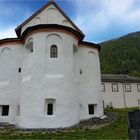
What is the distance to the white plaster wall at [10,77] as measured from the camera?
1803 cm

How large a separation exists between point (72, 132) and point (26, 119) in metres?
4.10

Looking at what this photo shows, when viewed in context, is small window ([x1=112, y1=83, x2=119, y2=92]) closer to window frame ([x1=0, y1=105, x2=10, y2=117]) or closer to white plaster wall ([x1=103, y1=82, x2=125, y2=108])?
white plaster wall ([x1=103, y1=82, x2=125, y2=108])

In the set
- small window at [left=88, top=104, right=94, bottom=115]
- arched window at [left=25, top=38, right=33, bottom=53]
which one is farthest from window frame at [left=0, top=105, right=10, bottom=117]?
small window at [left=88, top=104, right=94, bottom=115]

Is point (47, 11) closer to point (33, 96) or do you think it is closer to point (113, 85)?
point (33, 96)

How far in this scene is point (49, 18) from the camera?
2036 centimetres

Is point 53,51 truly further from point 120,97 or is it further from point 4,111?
point 120,97

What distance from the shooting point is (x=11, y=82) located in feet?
61.3

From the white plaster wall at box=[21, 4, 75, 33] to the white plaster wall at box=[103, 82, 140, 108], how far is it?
18.4 metres

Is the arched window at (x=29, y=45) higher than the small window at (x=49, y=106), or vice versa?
the arched window at (x=29, y=45)

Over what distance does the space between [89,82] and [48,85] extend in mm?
5438

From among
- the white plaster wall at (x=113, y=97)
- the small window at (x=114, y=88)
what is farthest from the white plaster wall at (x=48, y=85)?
the small window at (x=114, y=88)

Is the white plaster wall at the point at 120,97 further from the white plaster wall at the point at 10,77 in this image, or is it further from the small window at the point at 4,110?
the small window at the point at 4,110

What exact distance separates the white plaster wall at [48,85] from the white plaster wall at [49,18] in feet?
13.2

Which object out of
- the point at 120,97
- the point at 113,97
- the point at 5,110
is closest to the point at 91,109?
the point at 5,110
